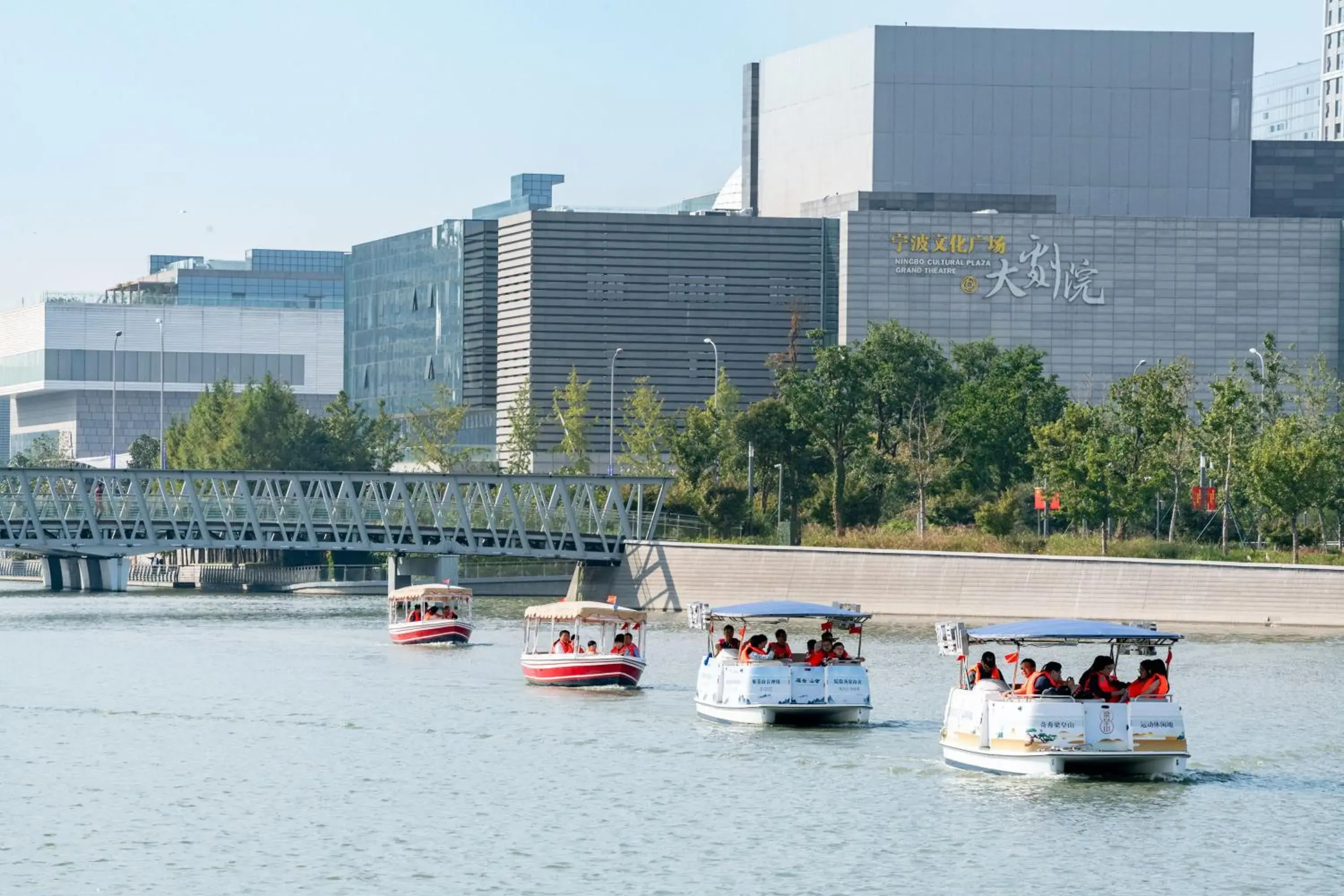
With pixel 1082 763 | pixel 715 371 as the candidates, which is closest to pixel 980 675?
pixel 1082 763

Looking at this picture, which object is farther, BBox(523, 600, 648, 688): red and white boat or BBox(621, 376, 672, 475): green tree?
BBox(621, 376, 672, 475): green tree

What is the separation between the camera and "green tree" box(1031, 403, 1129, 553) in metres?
112

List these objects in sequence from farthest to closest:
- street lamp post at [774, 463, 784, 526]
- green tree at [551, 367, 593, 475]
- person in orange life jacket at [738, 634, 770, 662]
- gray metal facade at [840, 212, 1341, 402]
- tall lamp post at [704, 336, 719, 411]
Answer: gray metal facade at [840, 212, 1341, 402] < green tree at [551, 367, 593, 475] < tall lamp post at [704, 336, 719, 411] < street lamp post at [774, 463, 784, 526] < person in orange life jacket at [738, 634, 770, 662]

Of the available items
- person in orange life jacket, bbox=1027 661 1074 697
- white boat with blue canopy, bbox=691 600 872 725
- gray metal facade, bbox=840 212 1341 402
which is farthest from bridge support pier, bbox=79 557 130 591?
person in orange life jacket, bbox=1027 661 1074 697

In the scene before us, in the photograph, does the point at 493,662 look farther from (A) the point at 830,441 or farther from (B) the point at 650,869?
(A) the point at 830,441

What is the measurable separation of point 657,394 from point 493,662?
103144 mm

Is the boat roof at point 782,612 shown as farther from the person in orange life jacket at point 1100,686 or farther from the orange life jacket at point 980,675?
the person in orange life jacket at point 1100,686

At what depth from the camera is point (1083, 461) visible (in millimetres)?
113062

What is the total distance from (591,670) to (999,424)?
66.2 metres

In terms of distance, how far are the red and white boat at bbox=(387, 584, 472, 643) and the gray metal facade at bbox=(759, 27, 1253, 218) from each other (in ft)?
341

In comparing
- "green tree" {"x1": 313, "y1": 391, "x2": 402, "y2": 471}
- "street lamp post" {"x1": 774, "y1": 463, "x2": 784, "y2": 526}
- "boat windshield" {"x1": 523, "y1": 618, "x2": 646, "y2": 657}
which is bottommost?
"boat windshield" {"x1": 523, "y1": 618, "x2": 646, "y2": 657}

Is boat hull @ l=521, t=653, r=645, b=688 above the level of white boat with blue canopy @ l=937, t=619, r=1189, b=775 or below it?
below

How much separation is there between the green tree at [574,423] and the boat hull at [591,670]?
86.1 metres

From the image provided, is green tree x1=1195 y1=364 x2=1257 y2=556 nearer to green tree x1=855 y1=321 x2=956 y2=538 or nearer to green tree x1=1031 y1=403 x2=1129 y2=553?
green tree x1=1031 y1=403 x2=1129 y2=553
